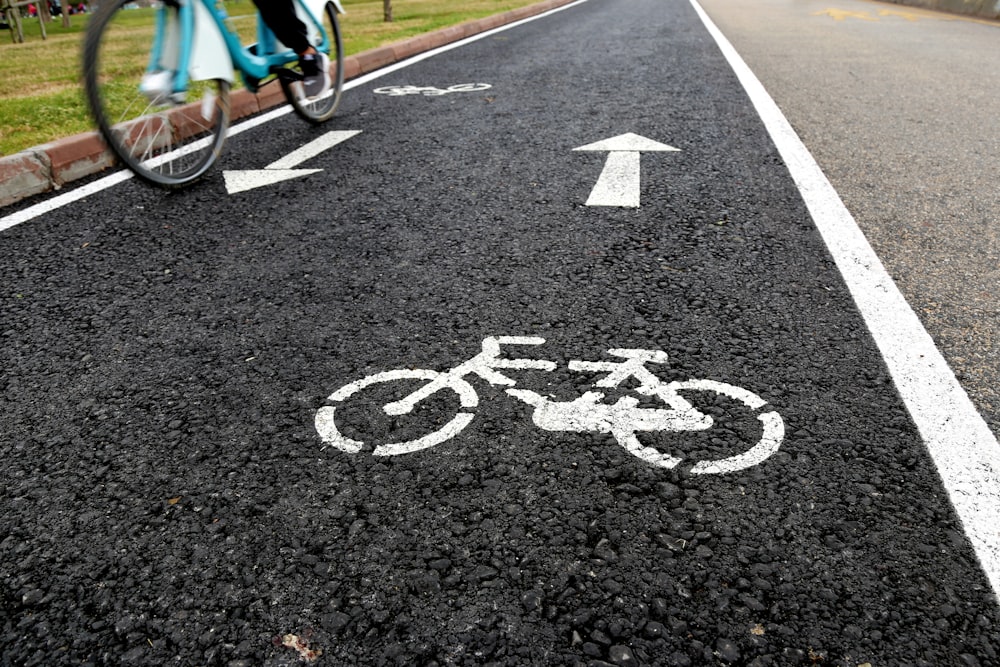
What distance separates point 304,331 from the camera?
117 inches

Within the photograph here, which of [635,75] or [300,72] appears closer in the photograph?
[300,72]

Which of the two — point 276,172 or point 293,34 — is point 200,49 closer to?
point 276,172

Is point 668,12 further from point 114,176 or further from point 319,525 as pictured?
point 319,525

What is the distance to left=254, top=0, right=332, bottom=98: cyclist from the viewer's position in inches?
213

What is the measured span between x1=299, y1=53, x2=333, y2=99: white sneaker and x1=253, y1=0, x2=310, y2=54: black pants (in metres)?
→ 0.08

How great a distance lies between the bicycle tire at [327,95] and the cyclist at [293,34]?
0.12 m

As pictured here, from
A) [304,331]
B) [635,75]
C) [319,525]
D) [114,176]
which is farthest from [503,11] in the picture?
[319,525]

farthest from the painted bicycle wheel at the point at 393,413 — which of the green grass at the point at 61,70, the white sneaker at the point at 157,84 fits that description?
the green grass at the point at 61,70

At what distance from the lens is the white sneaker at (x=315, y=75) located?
18.6 feet

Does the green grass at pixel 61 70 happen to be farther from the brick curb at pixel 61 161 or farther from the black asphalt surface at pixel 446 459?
the black asphalt surface at pixel 446 459

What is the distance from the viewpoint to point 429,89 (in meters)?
7.80

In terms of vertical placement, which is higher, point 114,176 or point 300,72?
point 300,72

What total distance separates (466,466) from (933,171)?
161 inches

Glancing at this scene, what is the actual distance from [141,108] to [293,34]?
49.6 inches
